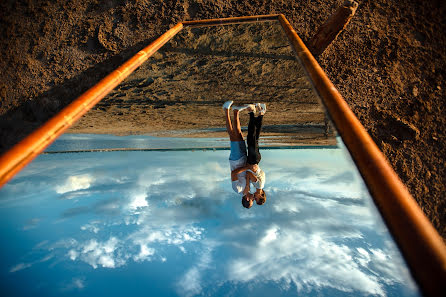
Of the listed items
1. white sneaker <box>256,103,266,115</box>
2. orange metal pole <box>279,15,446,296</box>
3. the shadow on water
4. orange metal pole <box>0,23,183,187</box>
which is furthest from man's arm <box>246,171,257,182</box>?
the shadow on water

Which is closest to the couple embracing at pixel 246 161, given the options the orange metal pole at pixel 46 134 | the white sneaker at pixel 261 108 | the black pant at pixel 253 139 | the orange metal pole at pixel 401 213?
the black pant at pixel 253 139

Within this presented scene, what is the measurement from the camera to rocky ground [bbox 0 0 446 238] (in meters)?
2.54

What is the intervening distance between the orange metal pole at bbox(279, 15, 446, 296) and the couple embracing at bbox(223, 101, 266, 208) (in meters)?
1.77

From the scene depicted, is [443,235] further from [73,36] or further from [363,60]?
[73,36]

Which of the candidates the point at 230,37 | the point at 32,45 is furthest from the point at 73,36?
the point at 230,37

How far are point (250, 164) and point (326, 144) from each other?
6.28 m

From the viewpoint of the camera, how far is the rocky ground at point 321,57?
2.54 m

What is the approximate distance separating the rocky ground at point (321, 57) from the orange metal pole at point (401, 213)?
1.87 meters

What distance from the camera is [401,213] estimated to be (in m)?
0.74

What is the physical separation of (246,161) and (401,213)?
2581mm

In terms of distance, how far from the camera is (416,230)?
0.68 meters

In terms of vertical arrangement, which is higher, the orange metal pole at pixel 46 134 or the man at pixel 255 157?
the orange metal pole at pixel 46 134

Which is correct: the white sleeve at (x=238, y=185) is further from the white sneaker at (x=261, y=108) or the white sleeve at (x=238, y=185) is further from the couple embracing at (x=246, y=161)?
the white sneaker at (x=261, y=108)

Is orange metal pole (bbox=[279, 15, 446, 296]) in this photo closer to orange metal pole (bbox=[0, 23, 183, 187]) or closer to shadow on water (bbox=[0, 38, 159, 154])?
A: orange metal pole (bbox=[0, 23, 183, 187])
